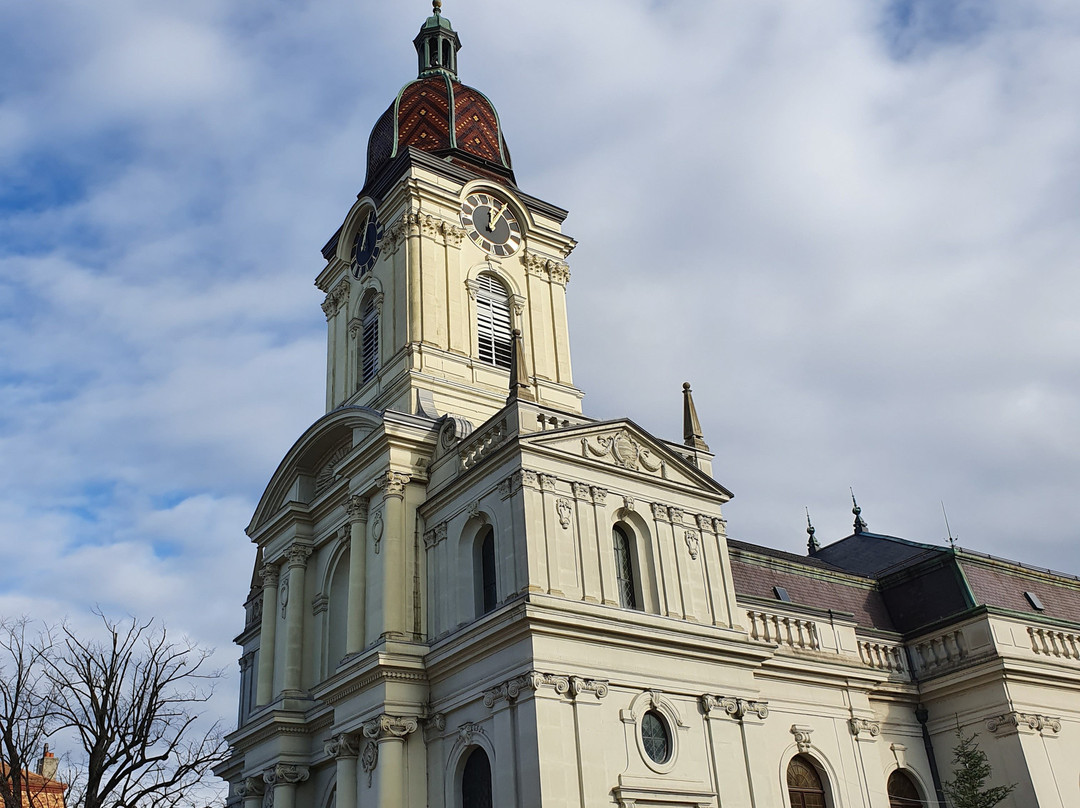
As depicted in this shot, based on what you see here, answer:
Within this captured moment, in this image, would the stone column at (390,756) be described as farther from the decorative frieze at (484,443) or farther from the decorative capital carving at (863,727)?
the decorative capital carving at (863,727)

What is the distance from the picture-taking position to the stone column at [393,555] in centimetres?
2594

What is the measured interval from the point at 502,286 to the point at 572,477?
13165mm

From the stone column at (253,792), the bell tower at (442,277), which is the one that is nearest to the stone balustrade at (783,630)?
the bell tower at (442,277)

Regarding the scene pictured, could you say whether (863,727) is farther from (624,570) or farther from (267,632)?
(267,632)

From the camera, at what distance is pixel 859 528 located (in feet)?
145

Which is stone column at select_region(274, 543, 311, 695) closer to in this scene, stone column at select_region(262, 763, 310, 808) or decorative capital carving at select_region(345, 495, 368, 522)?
stone column at select_region(262, 763, 310, 808)

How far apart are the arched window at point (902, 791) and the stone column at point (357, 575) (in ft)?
50.9

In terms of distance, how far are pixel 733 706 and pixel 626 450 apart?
6.76 m

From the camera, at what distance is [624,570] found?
26.0 metres

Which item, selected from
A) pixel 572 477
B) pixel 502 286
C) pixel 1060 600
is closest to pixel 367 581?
pixel 572 477

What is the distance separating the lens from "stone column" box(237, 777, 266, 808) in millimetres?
29734

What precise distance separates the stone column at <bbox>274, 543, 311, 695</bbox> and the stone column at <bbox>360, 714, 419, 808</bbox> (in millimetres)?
6377

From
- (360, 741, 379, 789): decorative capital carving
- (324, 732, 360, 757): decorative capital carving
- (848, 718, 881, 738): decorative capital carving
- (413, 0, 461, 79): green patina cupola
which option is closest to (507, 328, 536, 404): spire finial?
(360, 741, 379, 789): decorative capital carving

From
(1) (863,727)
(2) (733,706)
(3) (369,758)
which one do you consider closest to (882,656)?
(1) (863,727)
